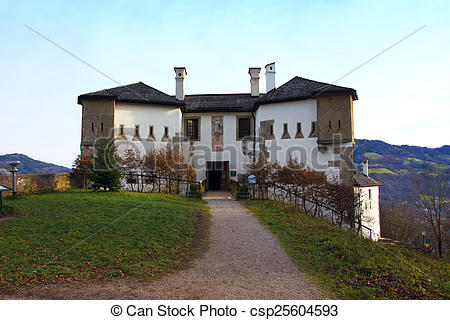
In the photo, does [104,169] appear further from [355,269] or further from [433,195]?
[433,195]

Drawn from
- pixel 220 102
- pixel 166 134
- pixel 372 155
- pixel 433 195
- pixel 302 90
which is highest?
pixel 220 102

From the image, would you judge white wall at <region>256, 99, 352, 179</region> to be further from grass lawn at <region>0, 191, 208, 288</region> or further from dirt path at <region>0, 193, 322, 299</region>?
dirt path at <region>0, 193, 322, 299</region>

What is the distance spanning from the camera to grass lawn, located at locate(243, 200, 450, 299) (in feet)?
15.9

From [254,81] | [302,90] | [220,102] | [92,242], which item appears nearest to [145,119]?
[220,102]

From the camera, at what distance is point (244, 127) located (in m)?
24.3

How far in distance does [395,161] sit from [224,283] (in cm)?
10903

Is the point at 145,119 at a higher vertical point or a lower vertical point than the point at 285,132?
higher

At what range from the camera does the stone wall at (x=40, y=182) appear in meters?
14.4

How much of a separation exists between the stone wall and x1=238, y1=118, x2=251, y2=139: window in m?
13.4

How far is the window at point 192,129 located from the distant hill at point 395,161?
3919cm

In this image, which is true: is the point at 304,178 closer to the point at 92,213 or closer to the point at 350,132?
the point at 350,132

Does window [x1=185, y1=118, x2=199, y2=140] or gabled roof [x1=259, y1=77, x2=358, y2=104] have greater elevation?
gabled roof [x1=259, y1=77, x2=358, y2=104]

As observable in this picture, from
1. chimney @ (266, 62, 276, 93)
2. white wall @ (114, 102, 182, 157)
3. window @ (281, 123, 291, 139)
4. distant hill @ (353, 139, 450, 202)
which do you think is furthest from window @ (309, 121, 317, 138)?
distant hill @ (353, 139, 450, 202)
